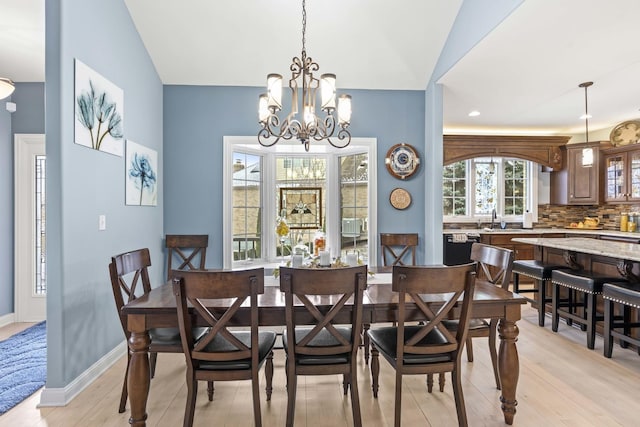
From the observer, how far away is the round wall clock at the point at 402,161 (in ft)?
14.1

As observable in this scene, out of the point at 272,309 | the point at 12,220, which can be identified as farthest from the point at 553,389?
the point at 12,220

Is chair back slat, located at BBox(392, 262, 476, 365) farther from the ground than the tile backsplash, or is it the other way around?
the tile backsplash

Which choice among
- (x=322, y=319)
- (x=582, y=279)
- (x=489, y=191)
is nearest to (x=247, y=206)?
(x=322, y=319)

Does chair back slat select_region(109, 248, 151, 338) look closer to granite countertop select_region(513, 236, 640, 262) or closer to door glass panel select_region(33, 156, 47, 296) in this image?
door glass panel select_region(33, 156, 47, 296)

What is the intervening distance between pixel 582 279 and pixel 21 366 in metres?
4.85

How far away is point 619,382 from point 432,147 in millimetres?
2611

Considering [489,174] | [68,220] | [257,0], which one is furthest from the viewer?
[489,174]

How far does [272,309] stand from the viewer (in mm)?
2016

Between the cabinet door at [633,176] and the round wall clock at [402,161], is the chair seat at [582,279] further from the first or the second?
the cabinet door at [633,176]

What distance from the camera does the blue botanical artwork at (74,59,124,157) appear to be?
2.59m

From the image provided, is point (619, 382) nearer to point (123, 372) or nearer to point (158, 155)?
point (123, 372)

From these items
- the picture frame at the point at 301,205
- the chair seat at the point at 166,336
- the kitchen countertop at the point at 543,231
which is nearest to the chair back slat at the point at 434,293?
the chair seat at the point at 166,336

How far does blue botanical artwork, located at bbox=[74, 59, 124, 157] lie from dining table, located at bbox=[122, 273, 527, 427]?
4.43ft

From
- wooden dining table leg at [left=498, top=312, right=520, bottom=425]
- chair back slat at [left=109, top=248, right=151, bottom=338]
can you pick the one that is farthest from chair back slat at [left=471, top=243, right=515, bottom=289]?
chair back slat at [left=109, top=248, right=151, bottom=338]
